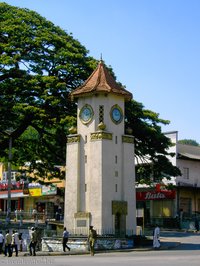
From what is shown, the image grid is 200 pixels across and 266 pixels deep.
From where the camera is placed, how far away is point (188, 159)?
60781mm

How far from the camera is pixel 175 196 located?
58.4m

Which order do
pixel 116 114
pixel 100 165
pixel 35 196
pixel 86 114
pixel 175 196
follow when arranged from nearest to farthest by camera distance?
pixel 100 165
pixel 86 114
pixel 116 114
pixel 175 196
pixel 35 196

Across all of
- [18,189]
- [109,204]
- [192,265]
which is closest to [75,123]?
[109,204]

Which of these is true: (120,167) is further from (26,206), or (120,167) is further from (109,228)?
(26,206)

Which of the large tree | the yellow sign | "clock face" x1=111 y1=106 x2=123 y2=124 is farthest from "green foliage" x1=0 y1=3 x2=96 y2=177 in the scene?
the yellow sign

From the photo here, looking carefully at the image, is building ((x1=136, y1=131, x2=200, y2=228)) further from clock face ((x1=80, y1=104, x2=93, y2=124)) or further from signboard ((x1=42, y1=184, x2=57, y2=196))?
clock face ((x1=80, y1=104, x2=93, y2=124))

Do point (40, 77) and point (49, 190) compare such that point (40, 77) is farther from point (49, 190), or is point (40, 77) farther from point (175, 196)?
point (49, 190)

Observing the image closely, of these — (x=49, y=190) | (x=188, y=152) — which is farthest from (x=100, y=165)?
(x=49, y=190)

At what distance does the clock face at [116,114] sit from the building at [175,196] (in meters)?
24.4

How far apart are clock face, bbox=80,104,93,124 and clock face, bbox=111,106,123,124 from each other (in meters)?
1.37

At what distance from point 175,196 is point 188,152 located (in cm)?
726

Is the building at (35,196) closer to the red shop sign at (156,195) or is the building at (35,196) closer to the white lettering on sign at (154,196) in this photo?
the red shop sign at (156,195)

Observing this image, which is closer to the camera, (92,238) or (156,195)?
(92,238)

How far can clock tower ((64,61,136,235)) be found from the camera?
104 feet
